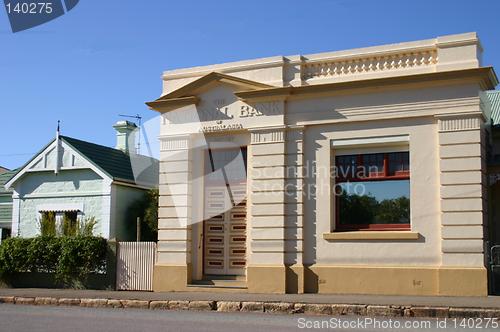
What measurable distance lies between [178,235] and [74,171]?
737 centimetres

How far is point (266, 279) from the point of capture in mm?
15664

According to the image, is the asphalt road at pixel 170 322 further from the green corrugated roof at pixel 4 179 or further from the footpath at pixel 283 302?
the green corrugated roof at pixel 4 179

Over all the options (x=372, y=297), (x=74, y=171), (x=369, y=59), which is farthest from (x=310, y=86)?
(x=74, y=171)

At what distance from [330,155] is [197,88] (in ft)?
13.6

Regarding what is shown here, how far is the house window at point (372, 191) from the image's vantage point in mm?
15016

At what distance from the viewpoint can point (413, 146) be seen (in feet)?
48.4

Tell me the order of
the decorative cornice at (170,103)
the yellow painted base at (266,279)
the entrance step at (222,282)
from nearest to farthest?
the yellow painted base at (266,279), the entrance step at (222,282), the decorative cornice at (170,103)

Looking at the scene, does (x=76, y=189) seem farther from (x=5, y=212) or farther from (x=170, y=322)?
(x=170, y=322)

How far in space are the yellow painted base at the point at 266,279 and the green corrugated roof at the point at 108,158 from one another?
8.20m

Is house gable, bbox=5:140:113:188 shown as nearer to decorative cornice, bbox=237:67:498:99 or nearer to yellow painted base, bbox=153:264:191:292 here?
yellow painted base, bbox=153:264:191:292

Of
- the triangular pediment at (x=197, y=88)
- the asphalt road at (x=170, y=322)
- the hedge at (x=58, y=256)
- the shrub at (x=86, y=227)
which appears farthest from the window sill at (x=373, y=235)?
the shrub at (x=86, y=227)

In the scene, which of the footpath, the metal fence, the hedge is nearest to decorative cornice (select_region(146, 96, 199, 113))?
the metal fence

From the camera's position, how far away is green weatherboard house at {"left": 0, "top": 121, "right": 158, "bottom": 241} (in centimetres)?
2217

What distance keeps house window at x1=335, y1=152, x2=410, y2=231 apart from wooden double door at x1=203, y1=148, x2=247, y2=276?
8.91ft
